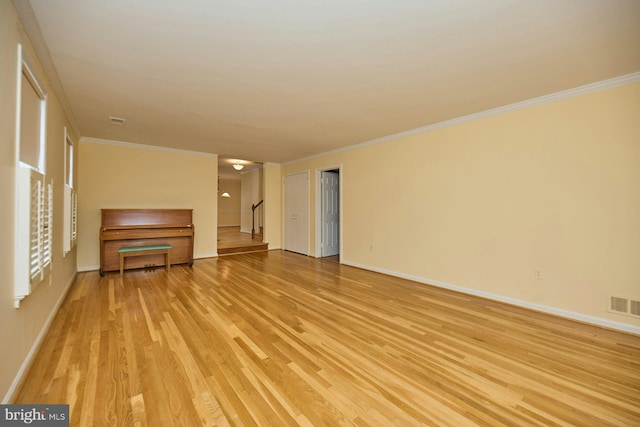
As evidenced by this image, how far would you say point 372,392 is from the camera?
5.60ft

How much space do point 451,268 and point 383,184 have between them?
1.79m

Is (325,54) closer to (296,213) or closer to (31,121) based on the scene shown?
(31,121)

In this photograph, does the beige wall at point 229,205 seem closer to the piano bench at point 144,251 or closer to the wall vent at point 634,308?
the piano bench at point 144,251

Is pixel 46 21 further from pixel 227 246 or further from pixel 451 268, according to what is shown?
pixel 227 246

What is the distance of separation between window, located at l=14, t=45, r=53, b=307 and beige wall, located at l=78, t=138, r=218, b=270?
9.13ft

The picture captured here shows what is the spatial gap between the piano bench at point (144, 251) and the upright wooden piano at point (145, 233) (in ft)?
0.60

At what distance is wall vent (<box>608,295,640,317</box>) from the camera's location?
254 centimetres

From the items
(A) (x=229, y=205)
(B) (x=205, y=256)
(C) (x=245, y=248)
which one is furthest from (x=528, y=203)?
(A) (x=229, y=205)

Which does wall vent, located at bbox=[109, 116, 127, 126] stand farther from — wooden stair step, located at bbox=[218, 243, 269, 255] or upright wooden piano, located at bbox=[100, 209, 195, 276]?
wooden stair step, located at bbox=[218, 243, 269, 255]

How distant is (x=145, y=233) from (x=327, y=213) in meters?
3.74

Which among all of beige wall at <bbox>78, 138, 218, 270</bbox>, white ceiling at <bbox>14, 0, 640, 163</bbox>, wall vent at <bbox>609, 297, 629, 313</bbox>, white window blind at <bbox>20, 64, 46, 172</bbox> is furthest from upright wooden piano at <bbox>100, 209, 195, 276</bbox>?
wall vent at <bbox>609, 297, 629, 313</bbox>

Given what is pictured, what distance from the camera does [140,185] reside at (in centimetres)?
536

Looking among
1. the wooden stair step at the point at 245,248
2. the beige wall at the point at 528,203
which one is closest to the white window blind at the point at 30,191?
the wooden stair step at the point at 245,248

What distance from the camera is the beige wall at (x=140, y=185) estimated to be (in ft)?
16.1
